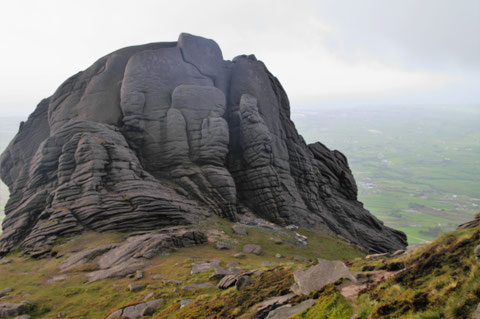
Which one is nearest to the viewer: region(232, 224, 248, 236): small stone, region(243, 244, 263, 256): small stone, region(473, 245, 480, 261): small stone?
region(473, 245, 480, 261): small stone

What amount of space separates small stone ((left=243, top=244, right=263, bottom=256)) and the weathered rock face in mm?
10124

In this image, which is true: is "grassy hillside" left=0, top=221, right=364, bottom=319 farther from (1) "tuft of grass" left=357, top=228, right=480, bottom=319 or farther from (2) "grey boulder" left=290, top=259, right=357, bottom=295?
(1) "tuft of grass" left=357, top=228, right=480, bottom=319

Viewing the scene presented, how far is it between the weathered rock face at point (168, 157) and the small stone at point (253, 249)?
33.2 ft

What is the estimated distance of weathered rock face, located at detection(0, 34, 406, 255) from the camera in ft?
134

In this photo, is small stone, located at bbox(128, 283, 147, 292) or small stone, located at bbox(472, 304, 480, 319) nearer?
small stone, located at bbox(472, 304, 480, 319)

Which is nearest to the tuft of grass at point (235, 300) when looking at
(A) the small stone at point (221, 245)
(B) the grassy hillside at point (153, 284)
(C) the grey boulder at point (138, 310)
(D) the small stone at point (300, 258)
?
(B) the grassy hillside at point (153, 284)

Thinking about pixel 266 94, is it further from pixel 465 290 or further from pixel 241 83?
pixel 465 290

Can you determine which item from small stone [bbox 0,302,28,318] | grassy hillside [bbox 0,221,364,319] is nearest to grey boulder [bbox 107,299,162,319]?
grassy hillside [bbox 0,221,364,319]

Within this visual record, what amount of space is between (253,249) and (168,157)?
25.3 m

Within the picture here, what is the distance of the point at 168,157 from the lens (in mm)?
54219

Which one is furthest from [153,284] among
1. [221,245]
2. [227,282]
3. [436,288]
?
[436,288]

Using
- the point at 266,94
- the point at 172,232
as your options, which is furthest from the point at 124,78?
the point at 172,232

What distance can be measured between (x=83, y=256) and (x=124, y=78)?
37362mm

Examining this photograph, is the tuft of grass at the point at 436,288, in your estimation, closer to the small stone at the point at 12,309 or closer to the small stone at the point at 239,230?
the small stone at the point at 12,309
